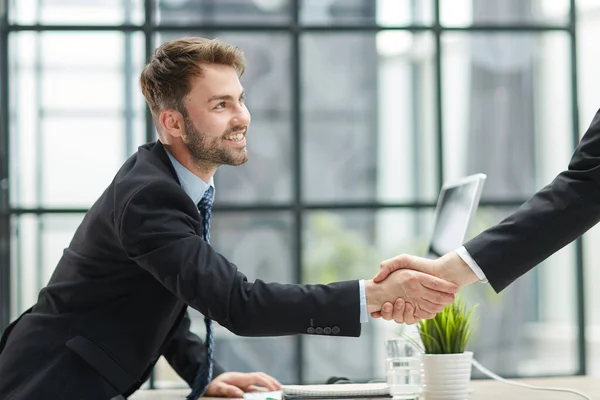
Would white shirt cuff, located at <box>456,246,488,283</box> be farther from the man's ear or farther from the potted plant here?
the man's ear

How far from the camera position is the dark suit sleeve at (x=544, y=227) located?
2285 mm

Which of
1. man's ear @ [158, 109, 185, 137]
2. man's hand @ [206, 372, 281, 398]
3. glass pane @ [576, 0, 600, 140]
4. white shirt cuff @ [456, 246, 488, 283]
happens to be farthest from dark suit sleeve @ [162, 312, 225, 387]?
glass pane @ [576, 0, 600, 140]

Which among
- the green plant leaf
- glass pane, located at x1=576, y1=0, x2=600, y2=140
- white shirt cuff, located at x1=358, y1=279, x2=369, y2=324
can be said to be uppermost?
glass pane, located at x1=576, y1=0, x2=600, y2=140

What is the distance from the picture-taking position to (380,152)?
486cm

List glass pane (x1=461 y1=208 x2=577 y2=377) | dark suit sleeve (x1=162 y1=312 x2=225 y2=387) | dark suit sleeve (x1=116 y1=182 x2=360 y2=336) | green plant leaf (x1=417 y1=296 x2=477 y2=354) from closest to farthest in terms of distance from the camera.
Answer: dark suit sleeve (x1=116 y1=182 x2=360 y2=336) → green plant leaf (x1=417 y1=296 x2=477 y2=354) → dark suit sleeve (x1=162 y1=312 x2=225 y2=387) → glass pane (x1=461 y1=208 x2=577 y2=377)

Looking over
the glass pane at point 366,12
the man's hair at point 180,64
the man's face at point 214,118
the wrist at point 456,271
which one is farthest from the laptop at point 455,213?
the glass pane at point 366,12

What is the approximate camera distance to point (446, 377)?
7.60 feet

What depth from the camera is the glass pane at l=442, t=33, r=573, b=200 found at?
192 inches

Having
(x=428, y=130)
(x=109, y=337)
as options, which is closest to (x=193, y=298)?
(x=109, y=337)

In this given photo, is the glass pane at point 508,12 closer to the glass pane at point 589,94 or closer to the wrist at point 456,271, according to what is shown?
the glass pane at point 589,94

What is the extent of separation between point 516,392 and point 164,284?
3.64ft

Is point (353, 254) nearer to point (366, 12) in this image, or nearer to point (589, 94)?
point (366, 12)

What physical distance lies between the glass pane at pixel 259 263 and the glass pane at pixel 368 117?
29 centimetres

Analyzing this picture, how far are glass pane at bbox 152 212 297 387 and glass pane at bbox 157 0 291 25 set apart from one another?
1.04 metres
